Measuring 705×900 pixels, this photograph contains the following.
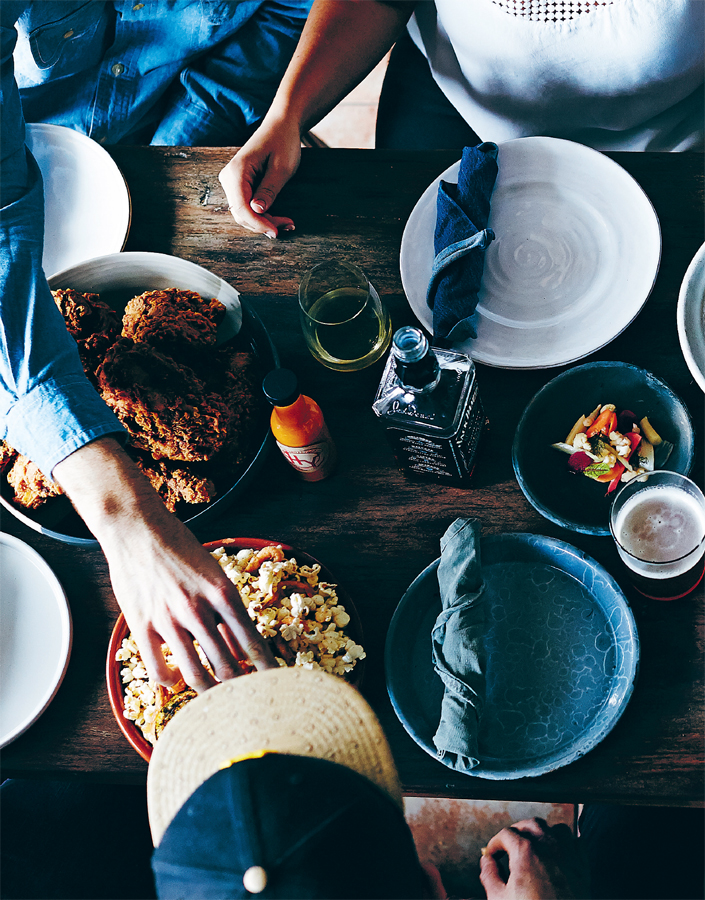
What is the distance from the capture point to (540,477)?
906 millimetres

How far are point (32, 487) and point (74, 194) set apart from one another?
560 millimetres

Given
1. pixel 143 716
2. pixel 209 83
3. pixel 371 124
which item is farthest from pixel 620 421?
pixel 371 124

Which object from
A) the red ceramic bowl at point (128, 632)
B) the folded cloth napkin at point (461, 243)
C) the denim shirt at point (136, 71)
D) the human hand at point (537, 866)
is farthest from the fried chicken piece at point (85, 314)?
the human hand at point (537, 866)

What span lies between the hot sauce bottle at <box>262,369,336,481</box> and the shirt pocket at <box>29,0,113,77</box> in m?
0.97

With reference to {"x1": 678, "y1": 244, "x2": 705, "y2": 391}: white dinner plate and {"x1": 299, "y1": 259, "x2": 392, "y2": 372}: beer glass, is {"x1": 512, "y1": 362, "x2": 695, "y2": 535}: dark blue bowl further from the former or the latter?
{"x1": 299, "y1": 259, "x2": 392, "y2": 372}: beer glass

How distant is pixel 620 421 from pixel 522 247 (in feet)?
1.00

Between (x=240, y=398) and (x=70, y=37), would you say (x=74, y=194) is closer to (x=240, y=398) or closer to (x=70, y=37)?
(x=70, y=37)

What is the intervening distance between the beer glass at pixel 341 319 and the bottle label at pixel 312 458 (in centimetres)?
16

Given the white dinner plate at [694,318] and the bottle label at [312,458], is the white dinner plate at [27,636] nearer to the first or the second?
the bottle label at [312,458]

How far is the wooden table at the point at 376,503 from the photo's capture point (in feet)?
2.58

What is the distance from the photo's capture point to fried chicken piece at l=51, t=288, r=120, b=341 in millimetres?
952

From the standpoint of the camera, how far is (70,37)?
1281 millimetres

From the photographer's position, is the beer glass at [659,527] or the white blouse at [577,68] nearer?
the beer glass at [659,527]

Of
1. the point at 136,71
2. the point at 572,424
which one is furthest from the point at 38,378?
the point at 136,71
